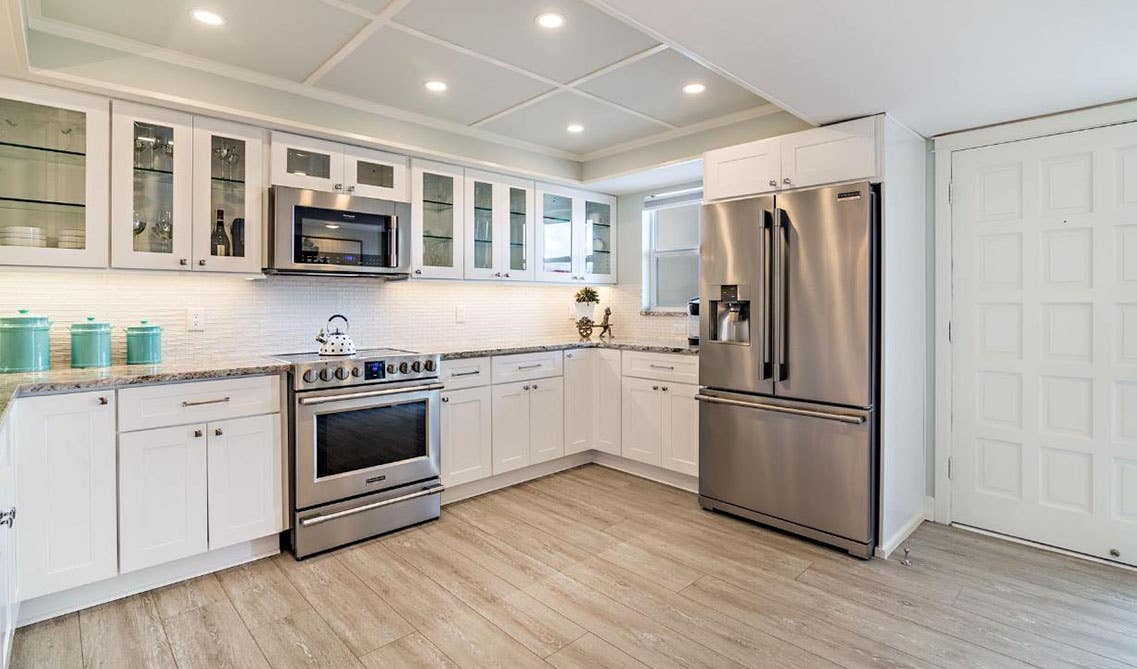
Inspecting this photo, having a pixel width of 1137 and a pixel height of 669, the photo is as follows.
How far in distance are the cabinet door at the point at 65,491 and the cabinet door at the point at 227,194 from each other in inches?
36.1

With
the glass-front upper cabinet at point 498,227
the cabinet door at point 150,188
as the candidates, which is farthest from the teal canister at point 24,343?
the glass-front upper cabinet at point 498,227

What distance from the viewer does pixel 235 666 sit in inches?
80.9

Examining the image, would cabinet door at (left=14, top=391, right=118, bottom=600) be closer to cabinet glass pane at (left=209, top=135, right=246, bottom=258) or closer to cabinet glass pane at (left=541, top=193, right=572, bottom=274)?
cabinet glass pane at (left=209, top=135, right=246, bottom=258)

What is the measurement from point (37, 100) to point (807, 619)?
13.0 ft

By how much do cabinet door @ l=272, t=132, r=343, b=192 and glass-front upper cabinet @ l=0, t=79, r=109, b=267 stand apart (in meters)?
0.74

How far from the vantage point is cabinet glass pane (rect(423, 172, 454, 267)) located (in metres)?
3.82

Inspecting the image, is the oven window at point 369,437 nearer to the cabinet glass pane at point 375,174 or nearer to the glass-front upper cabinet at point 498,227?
the glass-front upper cabinet at point 498,227

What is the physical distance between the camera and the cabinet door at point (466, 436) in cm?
363

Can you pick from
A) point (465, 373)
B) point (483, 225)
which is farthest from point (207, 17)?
point (465, 373)

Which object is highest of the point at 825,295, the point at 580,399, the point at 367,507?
the point at 825,295

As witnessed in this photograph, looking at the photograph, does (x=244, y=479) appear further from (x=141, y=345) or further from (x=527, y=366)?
(x=527, y=366)

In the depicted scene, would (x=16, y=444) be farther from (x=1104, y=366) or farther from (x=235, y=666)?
(x=1104, y=366)

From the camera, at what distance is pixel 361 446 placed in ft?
10.3

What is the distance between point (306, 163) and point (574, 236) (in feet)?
7.04
